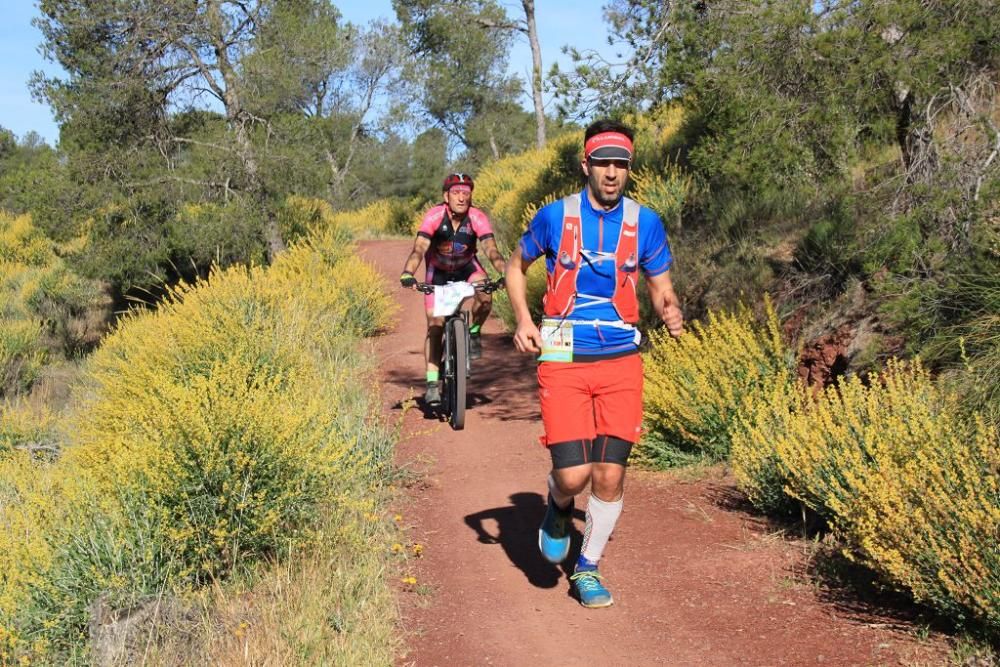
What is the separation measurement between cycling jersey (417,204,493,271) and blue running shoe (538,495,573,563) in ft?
11.6

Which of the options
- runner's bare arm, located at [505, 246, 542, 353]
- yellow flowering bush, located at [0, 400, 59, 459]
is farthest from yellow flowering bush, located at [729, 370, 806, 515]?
yellow flowering bush, located at [0, 400, 59, 459]

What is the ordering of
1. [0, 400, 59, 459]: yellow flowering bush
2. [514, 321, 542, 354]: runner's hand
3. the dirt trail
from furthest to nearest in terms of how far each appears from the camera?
[0, 400, 59, 459]: yellow flowering bush, [514, 321, 542, 354]: runner's hand, the dirt trail

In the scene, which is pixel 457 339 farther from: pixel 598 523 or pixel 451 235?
pixel 598 523

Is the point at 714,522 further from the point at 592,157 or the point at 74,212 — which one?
the point at 74,212

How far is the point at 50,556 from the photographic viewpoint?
14.6 feet

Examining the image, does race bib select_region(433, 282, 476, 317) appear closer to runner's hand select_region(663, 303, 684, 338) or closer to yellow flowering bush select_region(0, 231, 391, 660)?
yellow flowering bush select_region(0, 231, 391, 660)

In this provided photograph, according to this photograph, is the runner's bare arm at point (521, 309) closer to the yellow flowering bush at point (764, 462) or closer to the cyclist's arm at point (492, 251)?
the yellow flowering bush at point (764, 462)

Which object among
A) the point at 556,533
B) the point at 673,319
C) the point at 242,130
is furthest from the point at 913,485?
the point at 242,130

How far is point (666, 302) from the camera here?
4.51 m

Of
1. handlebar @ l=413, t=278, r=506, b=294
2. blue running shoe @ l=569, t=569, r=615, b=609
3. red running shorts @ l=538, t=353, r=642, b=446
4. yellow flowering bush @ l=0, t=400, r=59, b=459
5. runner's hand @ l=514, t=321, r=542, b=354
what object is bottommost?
yellow flowering bush @ l=0, t=400, r=59, b=459

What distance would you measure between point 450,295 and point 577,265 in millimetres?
3631

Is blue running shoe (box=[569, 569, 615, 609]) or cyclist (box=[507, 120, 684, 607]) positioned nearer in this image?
cyclist (box=[507, 120, 684, 607])

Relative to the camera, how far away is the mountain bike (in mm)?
7809

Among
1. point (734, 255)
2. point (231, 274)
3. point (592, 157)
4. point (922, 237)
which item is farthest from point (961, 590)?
point (231, 274)
